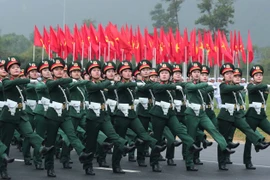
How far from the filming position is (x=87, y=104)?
11.8 metres

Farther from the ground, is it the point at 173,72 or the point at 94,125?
the point at 173,72

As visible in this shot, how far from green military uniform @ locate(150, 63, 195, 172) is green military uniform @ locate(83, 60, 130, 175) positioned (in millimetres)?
873

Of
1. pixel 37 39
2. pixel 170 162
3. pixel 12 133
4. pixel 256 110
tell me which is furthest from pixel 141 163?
pixel 37 39

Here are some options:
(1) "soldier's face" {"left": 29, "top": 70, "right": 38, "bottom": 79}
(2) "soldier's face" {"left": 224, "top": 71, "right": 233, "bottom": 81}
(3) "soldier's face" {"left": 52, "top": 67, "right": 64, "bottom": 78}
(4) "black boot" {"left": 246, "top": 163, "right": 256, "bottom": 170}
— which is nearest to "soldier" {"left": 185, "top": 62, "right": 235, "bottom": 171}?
(2) "soldier's face" {"left": 224, "top": 71, "right": 233, "bottom": 81}

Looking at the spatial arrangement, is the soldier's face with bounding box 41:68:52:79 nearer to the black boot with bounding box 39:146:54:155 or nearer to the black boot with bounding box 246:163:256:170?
the black boot with bounding box 39:146:54:155

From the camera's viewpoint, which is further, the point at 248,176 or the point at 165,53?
the point at 165,53

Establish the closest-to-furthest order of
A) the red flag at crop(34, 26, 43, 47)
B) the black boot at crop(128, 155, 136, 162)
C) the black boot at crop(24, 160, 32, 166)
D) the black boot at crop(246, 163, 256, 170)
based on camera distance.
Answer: the black boot at crop(246, 163, 256, 170), the black boot at crop(24, 160, 32, 166), the black boot at crop(128, 155, 136, 162), the red flag at crop(34, 26, 43, 47)

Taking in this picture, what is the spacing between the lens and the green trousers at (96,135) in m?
10.9

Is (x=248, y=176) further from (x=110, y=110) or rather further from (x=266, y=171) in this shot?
(x=110, y=110)

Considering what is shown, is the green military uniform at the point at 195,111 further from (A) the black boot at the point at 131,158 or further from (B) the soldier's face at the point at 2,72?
(B) the soldier's face at the point at 2,72

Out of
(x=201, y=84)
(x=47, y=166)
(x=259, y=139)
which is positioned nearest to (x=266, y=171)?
(x=259, y=139)

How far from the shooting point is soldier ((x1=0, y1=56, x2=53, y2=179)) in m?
10.3

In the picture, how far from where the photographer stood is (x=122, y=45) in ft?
89.7

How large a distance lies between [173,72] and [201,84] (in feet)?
2.47
